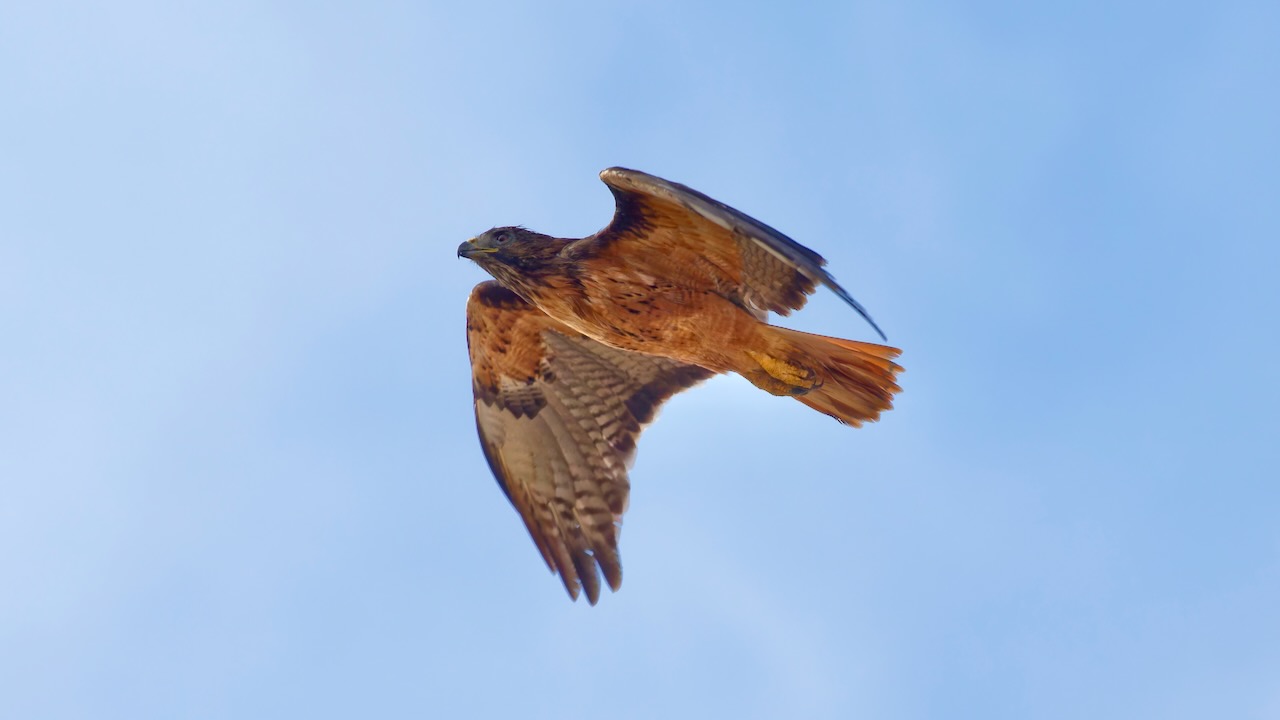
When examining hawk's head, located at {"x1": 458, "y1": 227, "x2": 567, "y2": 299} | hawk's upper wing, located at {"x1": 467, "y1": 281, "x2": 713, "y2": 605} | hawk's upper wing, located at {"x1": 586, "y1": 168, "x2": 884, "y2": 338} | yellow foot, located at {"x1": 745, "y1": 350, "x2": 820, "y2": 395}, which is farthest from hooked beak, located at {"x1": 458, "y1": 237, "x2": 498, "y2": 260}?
yellow foot, located at {"x1": 745, "y1": 350, "x2": 820, "y2": 395}

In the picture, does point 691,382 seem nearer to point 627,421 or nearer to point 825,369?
point 627,421

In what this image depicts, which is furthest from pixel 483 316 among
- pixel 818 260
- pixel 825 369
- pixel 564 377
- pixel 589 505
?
pixel 818 260

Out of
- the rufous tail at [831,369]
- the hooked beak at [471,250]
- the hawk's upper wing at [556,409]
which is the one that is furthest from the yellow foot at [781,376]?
the hooked beak at [471,250]

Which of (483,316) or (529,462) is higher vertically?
(483,316)

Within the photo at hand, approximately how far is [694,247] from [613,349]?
1585 millimetres

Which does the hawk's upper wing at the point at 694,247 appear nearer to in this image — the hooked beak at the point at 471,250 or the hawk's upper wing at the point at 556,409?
the hooked beak at the point at 471,250

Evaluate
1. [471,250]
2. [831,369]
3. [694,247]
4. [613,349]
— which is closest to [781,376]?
[831,369]

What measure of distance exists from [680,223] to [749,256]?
22.2 inches

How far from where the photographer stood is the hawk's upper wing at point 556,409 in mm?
9625

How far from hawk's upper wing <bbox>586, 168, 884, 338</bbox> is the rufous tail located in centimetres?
25

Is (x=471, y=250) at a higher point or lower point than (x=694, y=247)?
higher

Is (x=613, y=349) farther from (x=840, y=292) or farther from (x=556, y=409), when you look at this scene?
(x=840, y=292)

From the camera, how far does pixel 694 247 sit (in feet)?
28.5

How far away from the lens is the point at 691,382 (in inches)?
392
